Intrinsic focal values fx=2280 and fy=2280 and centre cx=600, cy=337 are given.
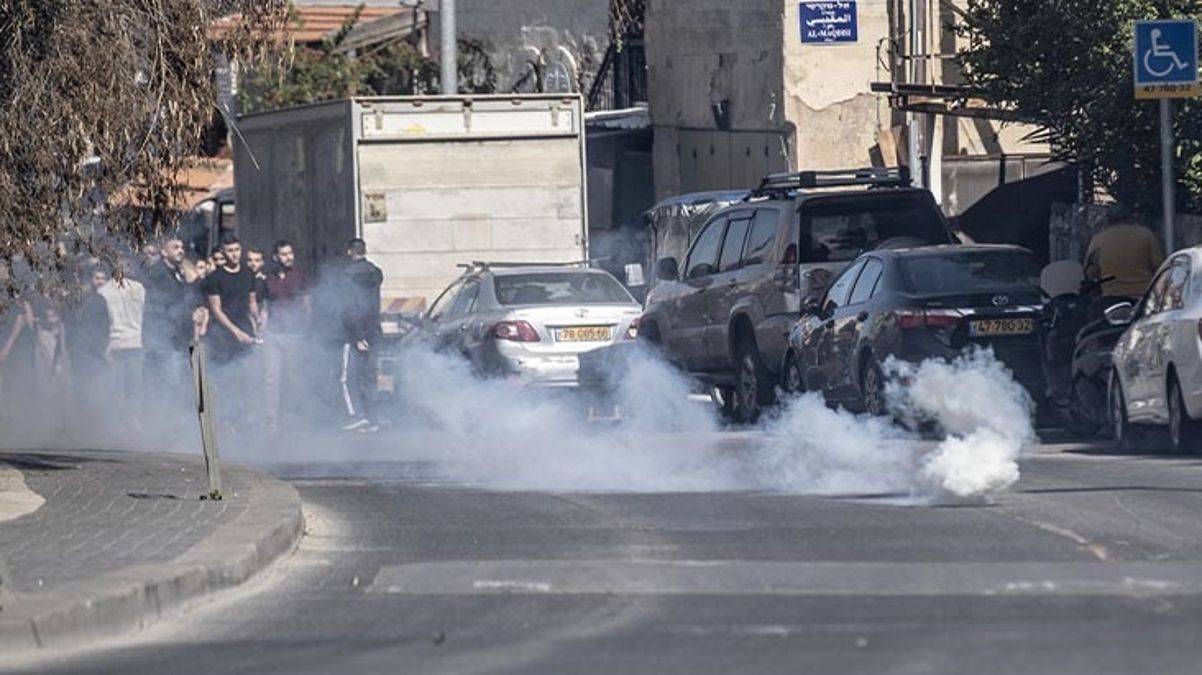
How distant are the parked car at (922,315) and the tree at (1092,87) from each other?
9.02 ft

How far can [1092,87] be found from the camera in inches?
878

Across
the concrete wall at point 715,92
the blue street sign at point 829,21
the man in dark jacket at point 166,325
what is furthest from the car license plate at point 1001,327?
the concrete wall at point 715,92

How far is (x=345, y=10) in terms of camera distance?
171 feet

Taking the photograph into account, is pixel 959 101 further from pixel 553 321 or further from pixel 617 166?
pixel 617 166

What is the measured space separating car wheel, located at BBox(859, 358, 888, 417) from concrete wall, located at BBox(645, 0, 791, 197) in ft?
49.7

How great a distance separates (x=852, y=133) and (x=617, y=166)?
6.88 metres

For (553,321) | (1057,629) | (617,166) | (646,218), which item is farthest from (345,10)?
(1057,629)

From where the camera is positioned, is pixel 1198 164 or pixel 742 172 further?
pixel 742 172

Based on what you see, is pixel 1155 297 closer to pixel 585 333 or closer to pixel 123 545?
pixel 585 333

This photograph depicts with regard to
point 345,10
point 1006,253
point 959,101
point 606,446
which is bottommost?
point 606,446

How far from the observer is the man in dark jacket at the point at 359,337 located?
23250 millimetres

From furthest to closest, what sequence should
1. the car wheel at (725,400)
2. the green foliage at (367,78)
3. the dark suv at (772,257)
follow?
the green foliage at (367,78), the car wheel at (725,400), the dark suv at (772,257)

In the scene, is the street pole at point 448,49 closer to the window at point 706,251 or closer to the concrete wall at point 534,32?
the window at point 706,251

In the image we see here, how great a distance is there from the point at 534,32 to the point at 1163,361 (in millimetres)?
30705
